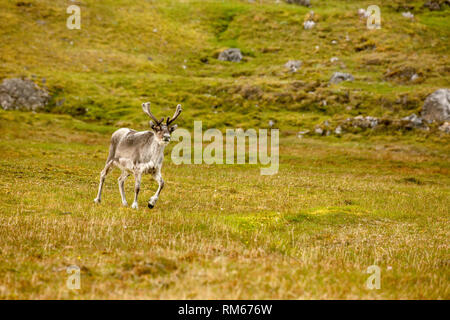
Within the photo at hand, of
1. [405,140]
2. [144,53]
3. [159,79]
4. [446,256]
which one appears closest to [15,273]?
[446,256]

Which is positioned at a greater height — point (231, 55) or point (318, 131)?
point (231, 55)

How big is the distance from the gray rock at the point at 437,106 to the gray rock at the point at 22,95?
169ft

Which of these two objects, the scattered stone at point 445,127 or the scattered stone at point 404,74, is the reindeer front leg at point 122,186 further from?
the scattered stone at point 404,74

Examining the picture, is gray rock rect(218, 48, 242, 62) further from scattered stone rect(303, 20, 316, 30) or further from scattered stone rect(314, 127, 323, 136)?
scattered stone rect(314, 127, 323, 136)

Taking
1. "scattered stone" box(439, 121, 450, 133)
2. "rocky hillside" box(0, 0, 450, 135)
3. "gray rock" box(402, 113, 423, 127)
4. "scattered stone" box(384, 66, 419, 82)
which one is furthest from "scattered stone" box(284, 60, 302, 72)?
"scattered stone" box(439, 121, 450, 133)

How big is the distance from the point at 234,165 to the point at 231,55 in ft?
196

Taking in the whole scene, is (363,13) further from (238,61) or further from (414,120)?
(414,120)

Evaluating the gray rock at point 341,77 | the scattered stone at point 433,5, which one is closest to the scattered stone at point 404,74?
the gray rock at point 341,77

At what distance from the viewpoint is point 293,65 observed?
8075 cm

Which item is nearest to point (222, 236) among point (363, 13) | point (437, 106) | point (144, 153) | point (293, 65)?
point (144, 153)

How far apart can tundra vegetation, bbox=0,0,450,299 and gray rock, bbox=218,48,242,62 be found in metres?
2.06

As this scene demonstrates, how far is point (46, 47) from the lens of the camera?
78188mm
